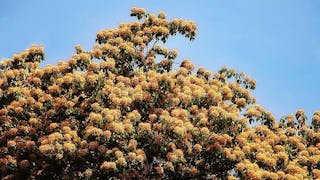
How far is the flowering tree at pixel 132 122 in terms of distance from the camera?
18859 mm

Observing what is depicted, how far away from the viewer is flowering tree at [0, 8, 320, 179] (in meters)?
18.9

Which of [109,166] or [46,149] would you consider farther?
[46,149]

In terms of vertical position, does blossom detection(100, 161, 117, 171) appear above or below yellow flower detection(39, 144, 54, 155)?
below

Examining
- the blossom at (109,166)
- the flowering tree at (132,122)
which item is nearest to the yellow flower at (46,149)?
the flowering tree at (132,122)

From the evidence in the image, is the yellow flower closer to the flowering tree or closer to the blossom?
the flowering tree

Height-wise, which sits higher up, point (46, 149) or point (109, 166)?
point (46, 149)

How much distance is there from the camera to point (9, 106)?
21344 millimetres

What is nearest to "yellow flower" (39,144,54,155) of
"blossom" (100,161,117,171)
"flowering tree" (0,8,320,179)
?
"flowering tree" (0,8,320,179)

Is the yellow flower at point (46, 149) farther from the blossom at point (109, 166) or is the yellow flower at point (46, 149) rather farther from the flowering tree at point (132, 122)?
the blossom at point (109, 166)

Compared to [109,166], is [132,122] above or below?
above

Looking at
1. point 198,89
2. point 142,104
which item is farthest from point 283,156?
point 142,104

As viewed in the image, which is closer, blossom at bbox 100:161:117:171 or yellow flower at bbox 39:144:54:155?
blossom at bbox 100:161:117:171

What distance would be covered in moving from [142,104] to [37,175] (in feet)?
14.9

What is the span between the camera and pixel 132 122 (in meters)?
19.1
